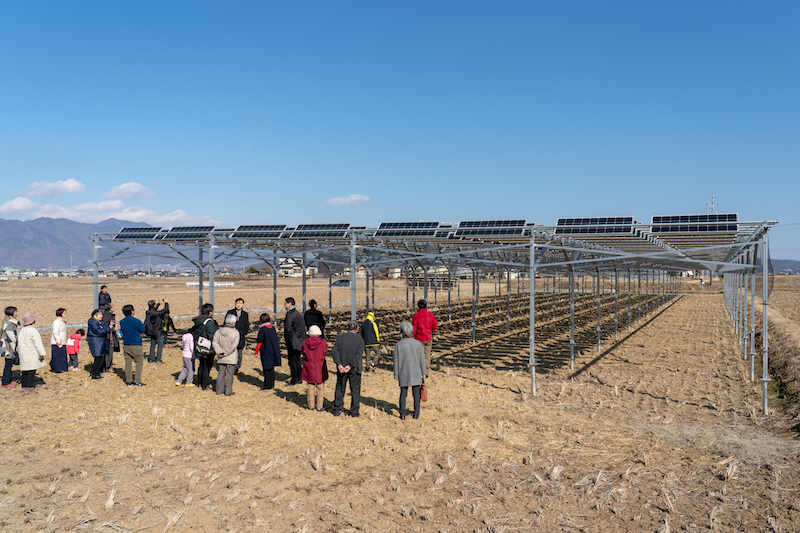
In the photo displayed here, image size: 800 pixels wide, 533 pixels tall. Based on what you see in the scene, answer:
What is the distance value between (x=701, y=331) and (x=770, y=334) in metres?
2.49

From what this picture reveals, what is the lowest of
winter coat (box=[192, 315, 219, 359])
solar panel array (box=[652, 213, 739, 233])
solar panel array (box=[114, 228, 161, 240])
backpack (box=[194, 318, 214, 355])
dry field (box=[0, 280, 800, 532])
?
dry field (box=[0, 280, 800, 532])

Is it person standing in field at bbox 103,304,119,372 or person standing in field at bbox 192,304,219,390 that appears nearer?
person standing in field at bbox 192,304,219,390

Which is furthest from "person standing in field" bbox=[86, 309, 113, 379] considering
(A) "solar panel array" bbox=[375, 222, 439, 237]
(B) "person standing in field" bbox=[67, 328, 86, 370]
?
(A) "solar panel array" bbox=[375, 222, 439, 237]

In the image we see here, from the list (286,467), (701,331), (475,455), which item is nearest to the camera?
(286,467)

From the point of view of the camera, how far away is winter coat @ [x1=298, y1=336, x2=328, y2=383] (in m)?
8.91

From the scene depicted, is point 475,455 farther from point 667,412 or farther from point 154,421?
point 154,421

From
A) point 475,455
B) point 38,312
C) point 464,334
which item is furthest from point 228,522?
point 38,312

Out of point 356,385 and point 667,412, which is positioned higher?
point 356,385

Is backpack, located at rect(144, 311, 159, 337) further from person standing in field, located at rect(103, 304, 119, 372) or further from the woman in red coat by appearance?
the woman in red coat

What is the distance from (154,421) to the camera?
336 inches

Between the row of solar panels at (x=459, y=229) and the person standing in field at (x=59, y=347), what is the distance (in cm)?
533

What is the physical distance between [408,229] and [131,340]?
842 centimetres

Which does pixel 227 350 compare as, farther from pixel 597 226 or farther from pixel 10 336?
pixel 597 226

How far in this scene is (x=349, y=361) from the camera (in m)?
8.68
